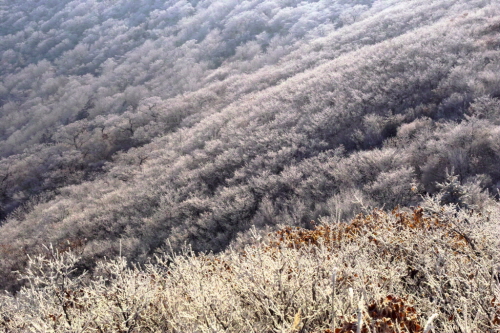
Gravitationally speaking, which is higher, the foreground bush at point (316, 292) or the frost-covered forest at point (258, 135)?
the foreground bush at point (316, 292)

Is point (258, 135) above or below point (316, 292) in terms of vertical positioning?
below

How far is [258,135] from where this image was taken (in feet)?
34.3

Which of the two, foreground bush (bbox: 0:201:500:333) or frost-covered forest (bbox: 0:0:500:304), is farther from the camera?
frost-covered forest (bbox: 0:0:500:304)

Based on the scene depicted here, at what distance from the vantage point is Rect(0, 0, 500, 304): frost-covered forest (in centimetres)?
641

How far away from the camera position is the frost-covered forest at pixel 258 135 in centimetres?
641

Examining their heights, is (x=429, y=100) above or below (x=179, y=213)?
above

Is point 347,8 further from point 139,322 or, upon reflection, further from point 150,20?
point 139,322

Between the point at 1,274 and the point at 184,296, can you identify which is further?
the point at 1,274

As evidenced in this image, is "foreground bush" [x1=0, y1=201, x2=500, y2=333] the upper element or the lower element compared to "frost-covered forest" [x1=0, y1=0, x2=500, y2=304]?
upper

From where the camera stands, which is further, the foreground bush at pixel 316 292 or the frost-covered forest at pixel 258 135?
the frost-covered forest at pixel 258 135

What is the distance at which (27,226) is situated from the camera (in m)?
11.8

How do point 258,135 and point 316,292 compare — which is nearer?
point 316,292

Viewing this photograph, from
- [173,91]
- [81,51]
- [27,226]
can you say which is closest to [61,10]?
[81,51]

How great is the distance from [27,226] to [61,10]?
3876 centimetres
